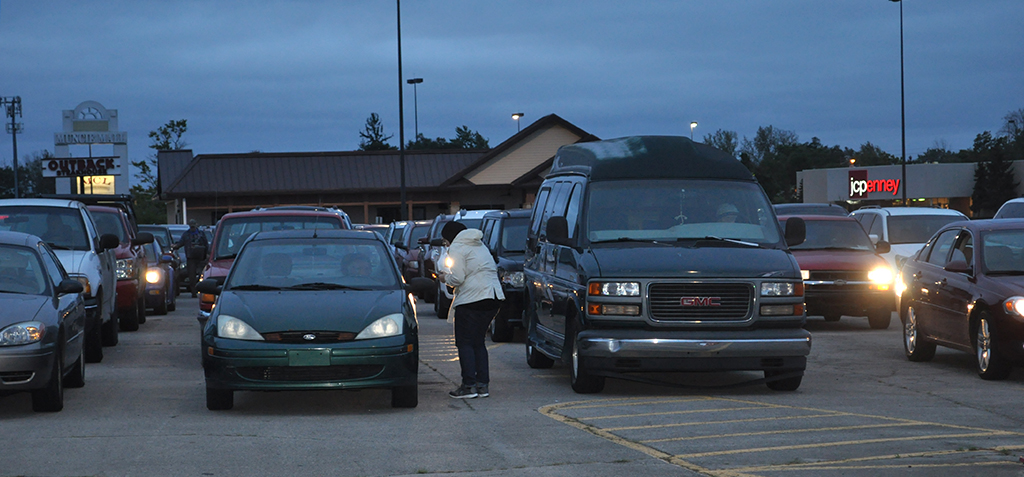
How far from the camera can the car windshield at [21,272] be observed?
10.5 metres

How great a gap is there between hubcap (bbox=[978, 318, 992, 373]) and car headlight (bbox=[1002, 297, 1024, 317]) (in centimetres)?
41

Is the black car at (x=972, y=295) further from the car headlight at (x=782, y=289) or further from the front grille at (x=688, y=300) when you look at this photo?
the front grille at (x=688, y=300)

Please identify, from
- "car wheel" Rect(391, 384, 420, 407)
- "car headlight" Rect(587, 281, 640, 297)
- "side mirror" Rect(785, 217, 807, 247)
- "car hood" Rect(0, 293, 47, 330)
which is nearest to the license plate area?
"car wheel" Rect(391, 384, 420, 407)

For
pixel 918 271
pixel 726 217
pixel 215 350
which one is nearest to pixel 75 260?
pixel 215 350

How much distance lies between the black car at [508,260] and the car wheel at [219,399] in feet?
19.7

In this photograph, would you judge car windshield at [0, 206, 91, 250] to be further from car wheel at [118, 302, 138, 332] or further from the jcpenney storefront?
the jcpenney storefront

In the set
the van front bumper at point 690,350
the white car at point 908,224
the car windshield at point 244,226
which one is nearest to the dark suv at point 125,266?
the car windshield at point 244,226

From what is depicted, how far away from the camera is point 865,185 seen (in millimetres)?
70812

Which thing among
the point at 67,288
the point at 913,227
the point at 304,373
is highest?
the point at 913,227

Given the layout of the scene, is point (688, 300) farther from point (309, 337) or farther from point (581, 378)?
point (309, 337)

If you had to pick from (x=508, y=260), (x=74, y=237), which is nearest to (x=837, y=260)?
(x=508, y=260)

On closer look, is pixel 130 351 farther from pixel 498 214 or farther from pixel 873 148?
pixel 873 148

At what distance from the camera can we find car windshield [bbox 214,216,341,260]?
49.5 feet

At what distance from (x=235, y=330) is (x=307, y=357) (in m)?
0.68
